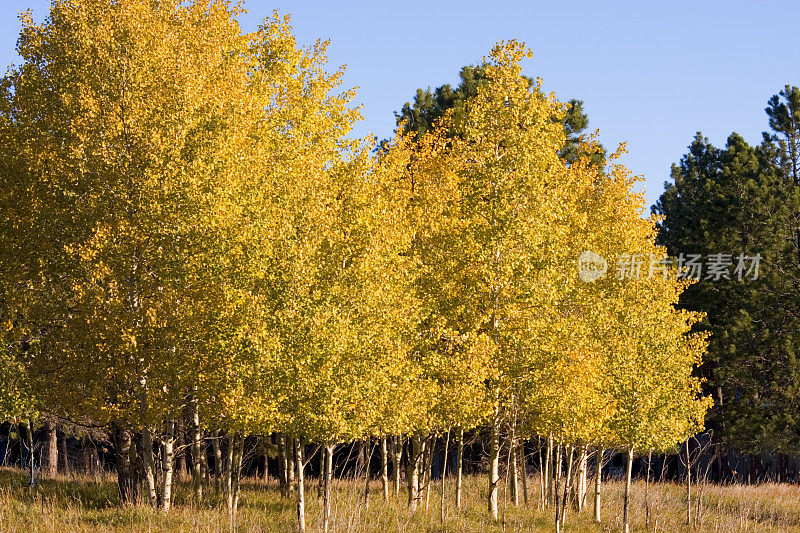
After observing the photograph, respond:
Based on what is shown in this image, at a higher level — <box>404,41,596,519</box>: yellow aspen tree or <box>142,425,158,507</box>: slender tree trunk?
<box>404,41,596,519</box>: yellow aspen tree

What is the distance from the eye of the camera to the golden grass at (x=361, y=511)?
2050 cm

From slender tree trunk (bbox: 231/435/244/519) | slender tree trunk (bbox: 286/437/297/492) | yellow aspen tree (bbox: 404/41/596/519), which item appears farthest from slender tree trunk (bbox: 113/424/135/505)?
yellow aspen tree (bbox: 404/41/596/519)

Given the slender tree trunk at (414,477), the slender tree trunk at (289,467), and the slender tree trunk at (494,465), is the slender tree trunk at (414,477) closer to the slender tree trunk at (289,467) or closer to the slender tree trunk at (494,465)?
the slender tree trunk at (494,465)

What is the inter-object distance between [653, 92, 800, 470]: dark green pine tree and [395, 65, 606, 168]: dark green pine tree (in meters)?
6.84

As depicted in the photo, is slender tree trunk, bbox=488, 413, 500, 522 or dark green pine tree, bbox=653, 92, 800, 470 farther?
dark green pine tree, bbox=653, 92, 800, 470

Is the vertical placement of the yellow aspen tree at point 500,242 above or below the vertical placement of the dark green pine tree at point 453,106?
below

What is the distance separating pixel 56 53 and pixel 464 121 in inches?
501

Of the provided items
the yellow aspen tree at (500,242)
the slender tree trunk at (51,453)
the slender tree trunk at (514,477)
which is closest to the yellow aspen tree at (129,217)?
the yellow aspen tree at (500,242)

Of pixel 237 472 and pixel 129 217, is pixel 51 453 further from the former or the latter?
pixel 129 217

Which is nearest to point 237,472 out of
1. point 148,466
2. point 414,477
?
point 148,466

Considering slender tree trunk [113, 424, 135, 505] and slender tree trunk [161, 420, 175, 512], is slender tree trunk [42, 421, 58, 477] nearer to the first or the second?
slender tree trunk [113, 424, 135, 505]

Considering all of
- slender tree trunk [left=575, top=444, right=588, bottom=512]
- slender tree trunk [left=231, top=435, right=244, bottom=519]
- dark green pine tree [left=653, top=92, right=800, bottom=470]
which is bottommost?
slender tree trunk [left=575, top=444, right=588, bottom=512]

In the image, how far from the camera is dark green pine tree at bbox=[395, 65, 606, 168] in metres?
38.8

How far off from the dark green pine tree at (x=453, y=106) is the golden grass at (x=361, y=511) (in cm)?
1558
